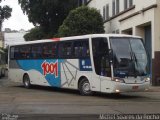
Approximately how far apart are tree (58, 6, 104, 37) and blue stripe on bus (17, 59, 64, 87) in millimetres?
12650

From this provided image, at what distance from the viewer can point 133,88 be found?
22.7m

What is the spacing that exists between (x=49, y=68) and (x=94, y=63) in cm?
501

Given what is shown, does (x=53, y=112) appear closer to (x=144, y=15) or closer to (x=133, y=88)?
(x=133, y=88)

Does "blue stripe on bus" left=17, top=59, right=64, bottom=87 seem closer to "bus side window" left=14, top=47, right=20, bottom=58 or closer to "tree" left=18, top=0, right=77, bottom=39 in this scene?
"bus side window" left=14, top=47, right=20, bottom=58

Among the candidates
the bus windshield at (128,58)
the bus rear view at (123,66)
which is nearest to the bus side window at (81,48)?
the bus rear view at (123,66)

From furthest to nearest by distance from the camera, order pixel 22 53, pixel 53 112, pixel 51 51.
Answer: pixel 22 53 → pixel 51 51 → pixel 53 112

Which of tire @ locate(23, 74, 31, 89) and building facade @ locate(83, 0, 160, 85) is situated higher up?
building facade @ locate(83, 0, 160, 85)

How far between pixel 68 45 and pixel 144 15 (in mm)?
10158

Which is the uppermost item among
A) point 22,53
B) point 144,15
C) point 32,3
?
point 32,3

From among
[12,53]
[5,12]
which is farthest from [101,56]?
[5,12]

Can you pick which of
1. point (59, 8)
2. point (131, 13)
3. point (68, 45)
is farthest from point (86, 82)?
point (59, 8)

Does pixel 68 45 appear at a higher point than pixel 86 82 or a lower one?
higher

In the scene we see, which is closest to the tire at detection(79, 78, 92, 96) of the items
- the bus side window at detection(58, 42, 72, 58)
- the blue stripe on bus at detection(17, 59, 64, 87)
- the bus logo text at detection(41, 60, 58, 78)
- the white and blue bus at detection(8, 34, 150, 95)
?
the white and blue bus at detection(8, 34, 150, 95)

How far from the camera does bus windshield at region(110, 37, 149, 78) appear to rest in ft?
74.2
